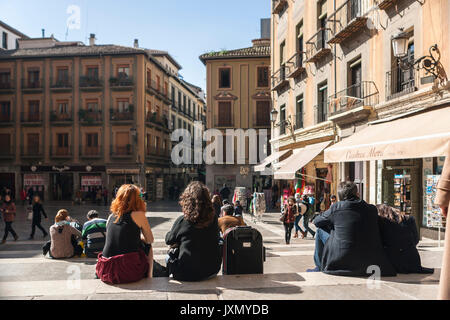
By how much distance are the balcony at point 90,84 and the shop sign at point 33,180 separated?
29.3ft

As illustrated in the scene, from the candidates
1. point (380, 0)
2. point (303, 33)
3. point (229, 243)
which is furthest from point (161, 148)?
point (229, 243)

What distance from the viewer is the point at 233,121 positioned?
120 feet

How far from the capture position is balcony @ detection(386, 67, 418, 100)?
11.9 metres

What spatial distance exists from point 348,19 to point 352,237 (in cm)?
1228

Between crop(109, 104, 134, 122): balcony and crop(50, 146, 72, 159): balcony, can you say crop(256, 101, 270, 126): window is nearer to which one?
crop(109, 104, 134, 122): balcony

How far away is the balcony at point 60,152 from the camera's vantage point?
3716cm

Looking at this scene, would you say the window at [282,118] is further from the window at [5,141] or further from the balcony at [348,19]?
the window at [5,141]

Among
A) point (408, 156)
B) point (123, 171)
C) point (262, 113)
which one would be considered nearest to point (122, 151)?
point (123, 171)

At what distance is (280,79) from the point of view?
24.7 m

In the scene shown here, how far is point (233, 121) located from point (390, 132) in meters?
26.9

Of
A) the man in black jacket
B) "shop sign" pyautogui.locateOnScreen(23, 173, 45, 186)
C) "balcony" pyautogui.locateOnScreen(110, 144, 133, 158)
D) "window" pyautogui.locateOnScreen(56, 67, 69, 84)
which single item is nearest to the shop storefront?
the man in black jacket

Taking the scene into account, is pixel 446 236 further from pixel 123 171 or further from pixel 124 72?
pixel 124 72

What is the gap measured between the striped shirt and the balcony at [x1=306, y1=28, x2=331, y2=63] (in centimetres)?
1255

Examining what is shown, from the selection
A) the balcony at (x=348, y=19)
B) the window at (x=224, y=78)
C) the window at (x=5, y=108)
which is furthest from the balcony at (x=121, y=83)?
the balcony at (x=348, y=19)
